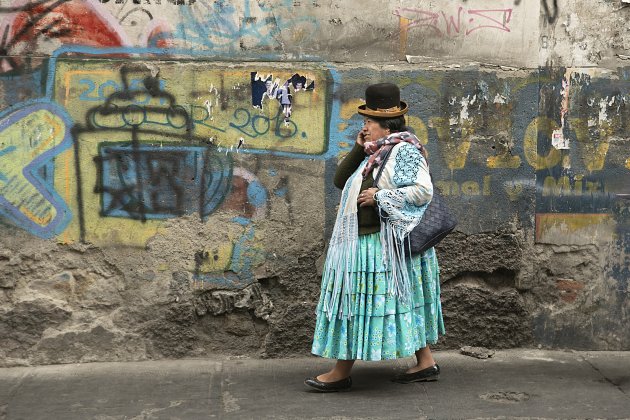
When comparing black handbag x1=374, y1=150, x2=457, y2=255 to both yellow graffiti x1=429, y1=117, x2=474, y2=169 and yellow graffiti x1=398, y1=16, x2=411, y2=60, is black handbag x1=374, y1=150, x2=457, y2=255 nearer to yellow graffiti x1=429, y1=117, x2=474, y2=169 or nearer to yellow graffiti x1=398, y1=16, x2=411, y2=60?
yellow graffiti x1=429, y1=117, x2=474, y2=169

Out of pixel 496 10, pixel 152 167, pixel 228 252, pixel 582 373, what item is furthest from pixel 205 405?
pixel 496 10

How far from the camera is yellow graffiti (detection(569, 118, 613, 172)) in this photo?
5.83 m

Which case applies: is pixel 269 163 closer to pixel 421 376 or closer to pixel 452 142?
pixel 452 142

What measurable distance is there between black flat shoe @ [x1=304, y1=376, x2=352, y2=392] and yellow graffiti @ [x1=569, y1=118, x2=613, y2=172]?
1.99m

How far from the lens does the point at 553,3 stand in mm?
5762

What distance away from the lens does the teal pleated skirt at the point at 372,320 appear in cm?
495

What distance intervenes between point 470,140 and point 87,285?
2.36 m

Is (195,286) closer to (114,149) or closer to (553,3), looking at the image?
(114,149)

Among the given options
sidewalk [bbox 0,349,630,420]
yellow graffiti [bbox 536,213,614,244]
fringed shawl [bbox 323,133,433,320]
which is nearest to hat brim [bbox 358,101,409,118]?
fringed shawl [bbox 323,133,433,320]

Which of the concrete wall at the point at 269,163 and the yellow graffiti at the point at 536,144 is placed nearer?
the concrete wall at the point at 269,163

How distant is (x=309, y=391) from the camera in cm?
517

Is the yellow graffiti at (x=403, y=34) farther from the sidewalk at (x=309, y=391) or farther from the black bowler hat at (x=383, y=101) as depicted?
the sidewalk at (x=309, y=391)

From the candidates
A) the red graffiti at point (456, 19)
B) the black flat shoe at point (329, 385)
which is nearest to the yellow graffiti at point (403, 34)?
the red graffiti at point (456, 19)

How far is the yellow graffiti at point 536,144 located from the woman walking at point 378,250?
1025 mm
